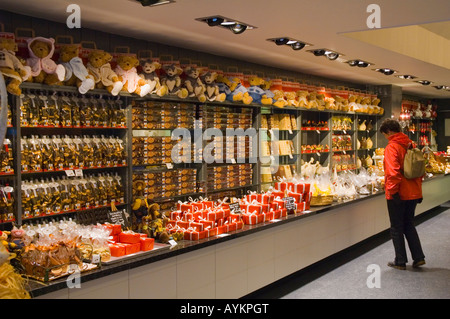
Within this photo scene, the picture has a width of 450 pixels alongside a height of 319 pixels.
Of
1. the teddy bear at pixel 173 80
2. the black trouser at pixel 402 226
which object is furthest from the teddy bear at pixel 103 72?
the black trouser at pixel 402 226

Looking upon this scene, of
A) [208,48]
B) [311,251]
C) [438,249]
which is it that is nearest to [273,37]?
[208,48]

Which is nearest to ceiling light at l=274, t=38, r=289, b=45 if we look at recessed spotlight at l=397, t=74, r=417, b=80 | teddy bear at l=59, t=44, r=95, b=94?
teddy bear at l=59, t=44, r=95, b=94

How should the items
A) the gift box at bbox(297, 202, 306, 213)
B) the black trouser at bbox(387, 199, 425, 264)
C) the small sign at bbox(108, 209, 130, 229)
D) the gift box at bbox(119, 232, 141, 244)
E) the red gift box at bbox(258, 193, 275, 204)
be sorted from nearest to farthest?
the gift box at bbox(119, 232, 141, 244), the small sign at bbox(108, 209, 130, 229), the red gift box at bbox(258, 193, 275, 204), the gift box at bbox(297, 202, 306, 213), the black trouser at bbox(387, 199, 425, 264)

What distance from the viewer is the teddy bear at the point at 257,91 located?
6.37 m

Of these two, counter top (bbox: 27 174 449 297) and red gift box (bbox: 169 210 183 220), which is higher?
red gift box (bbox: 169 210 183 220)

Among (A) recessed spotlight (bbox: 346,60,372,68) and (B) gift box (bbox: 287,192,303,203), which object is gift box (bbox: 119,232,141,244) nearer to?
(B) gift box (bbox: 287,192,303,203)

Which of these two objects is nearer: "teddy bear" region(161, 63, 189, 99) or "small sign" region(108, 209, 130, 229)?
"small sign" region(108, 209, 130, 229)

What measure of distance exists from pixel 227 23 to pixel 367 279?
128 inches

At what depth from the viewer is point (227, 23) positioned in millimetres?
4391

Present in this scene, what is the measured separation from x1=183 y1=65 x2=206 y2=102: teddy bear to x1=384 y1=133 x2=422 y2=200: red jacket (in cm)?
231

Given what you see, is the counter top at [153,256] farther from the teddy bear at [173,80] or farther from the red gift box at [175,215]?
the teddy bear at [173,80]

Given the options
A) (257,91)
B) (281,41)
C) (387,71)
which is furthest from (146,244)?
(387,71)

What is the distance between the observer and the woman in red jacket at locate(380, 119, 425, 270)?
570cm

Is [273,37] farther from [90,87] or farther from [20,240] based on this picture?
[20,240]
